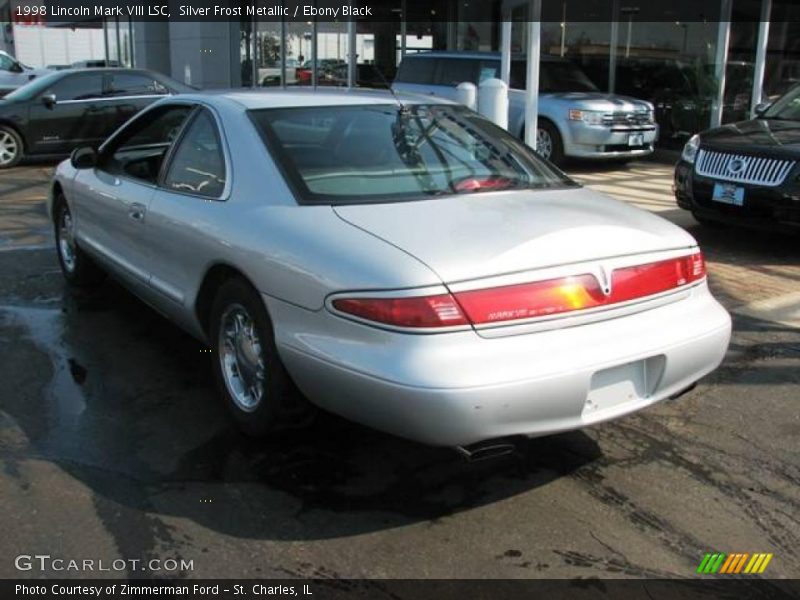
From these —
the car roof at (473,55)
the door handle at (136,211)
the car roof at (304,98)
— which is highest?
the car roof at (473,55)

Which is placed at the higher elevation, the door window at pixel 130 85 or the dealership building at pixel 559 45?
the dealership building at pixel 559 45

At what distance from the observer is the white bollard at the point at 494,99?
883cm

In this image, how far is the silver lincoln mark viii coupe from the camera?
112 inches

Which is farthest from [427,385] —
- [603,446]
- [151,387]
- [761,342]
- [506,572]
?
[761,342]

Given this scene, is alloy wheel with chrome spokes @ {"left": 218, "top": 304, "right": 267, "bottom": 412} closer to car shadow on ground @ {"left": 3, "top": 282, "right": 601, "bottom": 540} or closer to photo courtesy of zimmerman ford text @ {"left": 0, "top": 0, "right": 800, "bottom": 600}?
photo courtesy of zimmerman ford text @ {"left": 0, "top": 0, "right": 800, "bottom": 600}

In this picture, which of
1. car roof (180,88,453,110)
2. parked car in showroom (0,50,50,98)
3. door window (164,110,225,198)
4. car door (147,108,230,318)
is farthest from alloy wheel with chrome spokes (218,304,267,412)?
parked car in showroom (0,50,50,98)

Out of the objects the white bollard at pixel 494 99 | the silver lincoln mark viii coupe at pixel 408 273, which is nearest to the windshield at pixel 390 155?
the silver lincoln mark viii coupe at pixel 408 273

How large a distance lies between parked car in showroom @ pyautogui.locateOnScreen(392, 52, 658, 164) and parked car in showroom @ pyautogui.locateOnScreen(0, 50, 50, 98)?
1193 cm

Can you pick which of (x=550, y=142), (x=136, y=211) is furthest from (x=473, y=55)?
(x=136, y=211)

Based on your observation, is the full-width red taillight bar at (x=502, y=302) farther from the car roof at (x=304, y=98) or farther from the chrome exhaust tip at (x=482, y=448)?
the car roof at (x=304, y=98)

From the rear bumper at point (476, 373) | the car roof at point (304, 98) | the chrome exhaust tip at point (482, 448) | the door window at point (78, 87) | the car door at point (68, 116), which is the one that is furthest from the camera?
the door window at point (78, 87)

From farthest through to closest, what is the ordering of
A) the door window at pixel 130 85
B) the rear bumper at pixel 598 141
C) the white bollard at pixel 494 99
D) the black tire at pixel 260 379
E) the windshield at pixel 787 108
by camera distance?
the door window at pixel 130 85
the rear bumper at pixel 598 141
the white bollard at pixel 494 99
the windshield at pixel 787 108
the black tire at pixel 260 379

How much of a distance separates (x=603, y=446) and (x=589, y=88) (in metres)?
10.7

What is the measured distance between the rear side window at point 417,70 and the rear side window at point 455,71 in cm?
18
